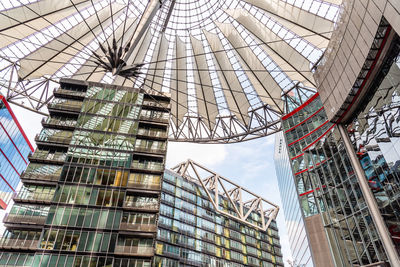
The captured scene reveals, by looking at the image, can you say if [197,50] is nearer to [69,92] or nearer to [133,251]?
[69,92]

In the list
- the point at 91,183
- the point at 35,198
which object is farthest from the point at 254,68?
the point at 35,198

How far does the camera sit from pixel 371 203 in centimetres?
2042

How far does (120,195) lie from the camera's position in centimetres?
2978

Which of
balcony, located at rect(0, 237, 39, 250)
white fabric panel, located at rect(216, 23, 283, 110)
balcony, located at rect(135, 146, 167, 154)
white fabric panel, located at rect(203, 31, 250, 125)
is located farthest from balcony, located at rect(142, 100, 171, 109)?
balcony, located at rect(0, 237, 39, 250)

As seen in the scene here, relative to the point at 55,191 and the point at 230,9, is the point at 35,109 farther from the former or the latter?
the point at 230,9

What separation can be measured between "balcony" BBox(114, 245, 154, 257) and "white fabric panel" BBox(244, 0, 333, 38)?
26.2 meters

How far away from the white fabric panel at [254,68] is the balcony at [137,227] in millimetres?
19425

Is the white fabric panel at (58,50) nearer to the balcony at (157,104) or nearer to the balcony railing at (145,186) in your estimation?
the balcony at (157,104)

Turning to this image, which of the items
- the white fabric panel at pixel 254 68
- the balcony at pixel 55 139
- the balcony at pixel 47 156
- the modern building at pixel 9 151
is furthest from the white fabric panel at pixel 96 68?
the modern building at pixel 9 151

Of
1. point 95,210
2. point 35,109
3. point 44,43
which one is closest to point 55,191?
point 95,210

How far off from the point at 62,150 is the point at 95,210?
30.8ft

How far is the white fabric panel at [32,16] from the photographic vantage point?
85.9 feet

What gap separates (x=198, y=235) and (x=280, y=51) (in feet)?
163

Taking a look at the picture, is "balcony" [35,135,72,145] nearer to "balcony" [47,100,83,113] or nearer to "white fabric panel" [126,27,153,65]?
"balcony" [47,100,83,113]
